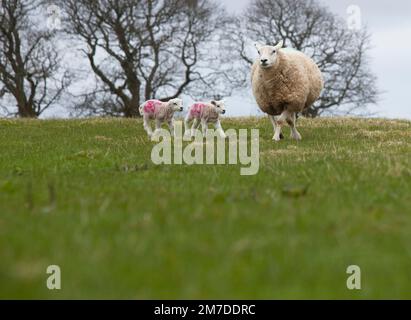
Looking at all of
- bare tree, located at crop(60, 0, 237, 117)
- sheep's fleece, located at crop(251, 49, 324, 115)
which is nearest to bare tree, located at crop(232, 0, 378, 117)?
bare tree, located at crop(60, 0, 237, 117)

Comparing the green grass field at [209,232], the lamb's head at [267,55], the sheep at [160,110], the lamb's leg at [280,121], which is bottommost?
the green grass field at [209,232]

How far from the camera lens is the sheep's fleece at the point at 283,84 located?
13938mm

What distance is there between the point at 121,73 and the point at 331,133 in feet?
65.6

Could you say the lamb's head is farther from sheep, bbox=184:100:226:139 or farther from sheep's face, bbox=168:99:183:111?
sheep's face, bbox=168:99:183:111

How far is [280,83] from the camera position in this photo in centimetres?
1398

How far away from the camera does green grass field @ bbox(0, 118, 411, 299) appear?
332 centimetres

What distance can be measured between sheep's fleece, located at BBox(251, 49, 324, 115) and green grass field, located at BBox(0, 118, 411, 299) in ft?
17.9

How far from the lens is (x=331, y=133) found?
16656mm

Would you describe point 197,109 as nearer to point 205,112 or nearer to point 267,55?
point 205,112

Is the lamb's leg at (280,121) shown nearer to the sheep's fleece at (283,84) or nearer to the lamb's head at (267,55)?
the sheep's fleece at (283,84)

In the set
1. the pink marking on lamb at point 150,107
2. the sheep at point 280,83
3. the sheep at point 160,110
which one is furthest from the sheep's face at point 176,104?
the sheep at point 280,83

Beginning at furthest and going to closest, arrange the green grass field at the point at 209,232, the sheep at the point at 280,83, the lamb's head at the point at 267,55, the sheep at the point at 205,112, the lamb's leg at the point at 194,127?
the sheep at the point at 205,112 < the lamb's leg at the point at 194,127 < the sheep at the point at 280,83 < the lamb's head at the point at 267,55 < the green grass field at the point at 209,232

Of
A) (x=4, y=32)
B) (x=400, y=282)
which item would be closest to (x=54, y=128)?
(x=4, y=32)

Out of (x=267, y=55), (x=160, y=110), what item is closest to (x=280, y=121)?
(x=267, y=55)
